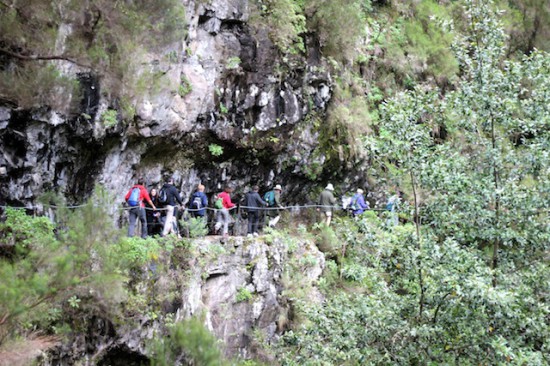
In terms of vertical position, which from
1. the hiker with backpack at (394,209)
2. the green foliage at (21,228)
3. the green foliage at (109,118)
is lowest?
the green foliage at (21,228)

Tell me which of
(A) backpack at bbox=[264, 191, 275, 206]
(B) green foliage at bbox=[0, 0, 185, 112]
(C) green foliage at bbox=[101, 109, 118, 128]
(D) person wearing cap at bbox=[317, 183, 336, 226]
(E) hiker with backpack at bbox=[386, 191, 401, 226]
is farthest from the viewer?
(D) person wearing cap at bbox=[317, 183, 336, 226]

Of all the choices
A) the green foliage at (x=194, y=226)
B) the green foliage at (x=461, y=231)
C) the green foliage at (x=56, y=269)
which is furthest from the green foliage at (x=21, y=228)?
the green foliage at (x=461, y=231)

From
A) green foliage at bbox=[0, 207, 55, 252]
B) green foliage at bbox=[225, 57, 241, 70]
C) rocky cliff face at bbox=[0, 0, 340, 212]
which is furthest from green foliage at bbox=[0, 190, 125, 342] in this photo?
green foliage at bbox=[225, 57, 241, 70]

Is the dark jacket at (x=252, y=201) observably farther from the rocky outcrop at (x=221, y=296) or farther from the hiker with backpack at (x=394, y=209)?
the hiker with backpack at (x=394, y=209)

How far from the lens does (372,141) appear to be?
8938 millimetres

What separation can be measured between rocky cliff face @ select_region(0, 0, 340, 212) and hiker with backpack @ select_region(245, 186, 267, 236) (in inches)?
71.3

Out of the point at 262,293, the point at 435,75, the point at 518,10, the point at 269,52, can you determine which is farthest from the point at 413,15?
the point at 262,293

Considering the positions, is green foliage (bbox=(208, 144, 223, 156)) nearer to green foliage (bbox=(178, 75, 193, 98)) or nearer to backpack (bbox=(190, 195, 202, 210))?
green foliage (bbox=(178, 75, 193, 98))

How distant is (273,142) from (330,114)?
3016mm

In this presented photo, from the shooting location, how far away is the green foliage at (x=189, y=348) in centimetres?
913

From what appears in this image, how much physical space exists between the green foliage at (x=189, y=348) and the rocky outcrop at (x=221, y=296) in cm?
159

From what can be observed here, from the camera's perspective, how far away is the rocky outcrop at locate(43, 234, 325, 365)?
1108cm

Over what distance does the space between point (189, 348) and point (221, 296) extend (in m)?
4.60

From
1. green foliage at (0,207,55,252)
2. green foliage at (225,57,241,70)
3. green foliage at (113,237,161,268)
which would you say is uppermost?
green foliage at (225,57,241,70)
